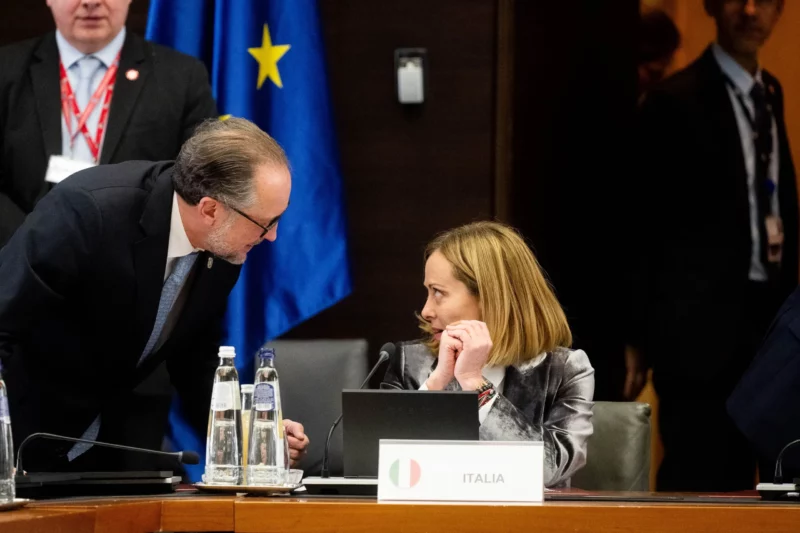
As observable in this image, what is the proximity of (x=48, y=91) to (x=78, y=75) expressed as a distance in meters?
0.12

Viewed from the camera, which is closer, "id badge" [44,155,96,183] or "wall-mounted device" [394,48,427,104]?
"id badge" [44,155,96,183]

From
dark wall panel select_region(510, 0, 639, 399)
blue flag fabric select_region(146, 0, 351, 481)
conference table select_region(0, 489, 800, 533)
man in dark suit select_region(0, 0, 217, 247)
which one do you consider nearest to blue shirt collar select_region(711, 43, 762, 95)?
dark wall panel select_region(510, 0, 639, 399)

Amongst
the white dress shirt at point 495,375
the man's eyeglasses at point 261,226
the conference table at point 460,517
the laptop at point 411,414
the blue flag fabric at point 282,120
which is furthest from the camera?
the blue flag fabric at point 282,120

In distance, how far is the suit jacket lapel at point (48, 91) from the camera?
3.56m

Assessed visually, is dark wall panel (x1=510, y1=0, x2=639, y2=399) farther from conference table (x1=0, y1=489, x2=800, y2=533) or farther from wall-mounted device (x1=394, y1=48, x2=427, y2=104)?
conference table (x1=0, y1=489, x2=800, y2=533)

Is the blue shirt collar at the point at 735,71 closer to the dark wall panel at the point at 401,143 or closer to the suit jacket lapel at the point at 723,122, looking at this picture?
the suit jacket lapel at the point at 723,122

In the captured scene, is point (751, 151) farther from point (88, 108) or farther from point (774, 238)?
point (88, 108)

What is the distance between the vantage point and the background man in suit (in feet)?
8.25

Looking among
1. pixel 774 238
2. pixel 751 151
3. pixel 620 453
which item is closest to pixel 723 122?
pixel 751 151

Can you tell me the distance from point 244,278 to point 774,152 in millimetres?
2020

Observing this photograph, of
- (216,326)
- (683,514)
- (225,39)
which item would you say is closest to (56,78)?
(225,39)

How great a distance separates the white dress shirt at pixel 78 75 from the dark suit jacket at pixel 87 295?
863mm

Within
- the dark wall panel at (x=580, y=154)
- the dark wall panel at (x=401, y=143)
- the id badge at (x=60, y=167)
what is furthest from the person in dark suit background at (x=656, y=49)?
the id badge at (x=60, y=167)

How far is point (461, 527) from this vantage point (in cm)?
188
